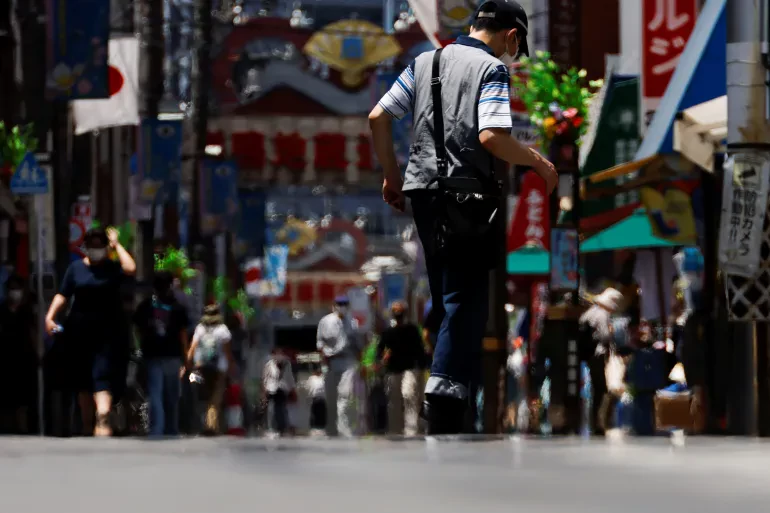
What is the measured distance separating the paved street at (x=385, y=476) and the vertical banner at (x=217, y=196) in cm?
2444

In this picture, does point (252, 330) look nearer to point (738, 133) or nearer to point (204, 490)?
point (738, 133)

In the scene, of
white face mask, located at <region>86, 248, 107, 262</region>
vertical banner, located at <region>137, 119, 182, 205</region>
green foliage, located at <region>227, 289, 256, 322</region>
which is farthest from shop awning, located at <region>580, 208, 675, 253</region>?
green foliage, located at <region>227, 289, 256, 322</region>

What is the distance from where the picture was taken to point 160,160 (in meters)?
27.7

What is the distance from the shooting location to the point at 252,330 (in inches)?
1741

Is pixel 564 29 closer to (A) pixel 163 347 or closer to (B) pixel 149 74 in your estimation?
(B) pixel 149 74

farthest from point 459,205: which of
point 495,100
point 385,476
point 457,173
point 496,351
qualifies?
point 496,351

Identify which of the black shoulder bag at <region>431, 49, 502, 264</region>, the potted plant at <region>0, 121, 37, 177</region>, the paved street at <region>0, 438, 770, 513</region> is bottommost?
the paved street at <region>0, 438, 770, 513</region>

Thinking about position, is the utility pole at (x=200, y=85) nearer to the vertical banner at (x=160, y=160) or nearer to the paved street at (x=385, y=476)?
the vertical banner at (x=160, y=160)

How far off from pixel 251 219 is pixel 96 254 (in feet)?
108

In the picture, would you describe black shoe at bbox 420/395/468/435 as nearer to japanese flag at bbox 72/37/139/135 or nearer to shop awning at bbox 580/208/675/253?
shop awning at bbox 580/208/675/253

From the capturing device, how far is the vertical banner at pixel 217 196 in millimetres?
31031

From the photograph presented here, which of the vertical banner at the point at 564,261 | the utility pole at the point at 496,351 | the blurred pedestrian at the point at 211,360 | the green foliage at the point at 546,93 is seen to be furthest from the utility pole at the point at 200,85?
the utility pole at the point at 496,351

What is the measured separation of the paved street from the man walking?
1.25 feet

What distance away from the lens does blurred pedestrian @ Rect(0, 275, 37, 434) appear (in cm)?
1623
